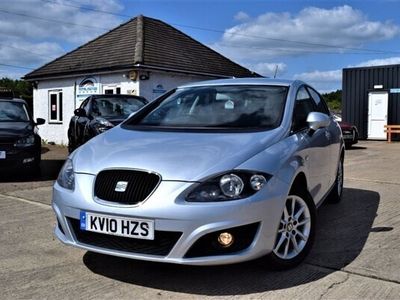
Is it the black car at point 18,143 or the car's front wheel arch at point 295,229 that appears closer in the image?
the car's front wheel arch at point 295,229

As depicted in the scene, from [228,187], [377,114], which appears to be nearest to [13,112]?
[228,187]

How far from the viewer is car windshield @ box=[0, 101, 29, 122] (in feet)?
32.1

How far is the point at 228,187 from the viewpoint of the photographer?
3396mm

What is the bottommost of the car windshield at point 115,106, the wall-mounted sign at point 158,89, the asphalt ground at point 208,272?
the asphalt ground at point 208,272

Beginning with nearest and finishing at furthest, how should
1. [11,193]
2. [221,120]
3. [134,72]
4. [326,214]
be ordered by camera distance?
[221,120]
[326,214]
[11,193]
[134,72]

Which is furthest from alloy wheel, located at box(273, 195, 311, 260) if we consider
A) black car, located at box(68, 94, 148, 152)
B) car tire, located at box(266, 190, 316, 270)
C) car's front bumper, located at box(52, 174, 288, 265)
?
black car, located at box(68, 94, 148, 152)

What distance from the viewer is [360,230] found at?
5.18 meters

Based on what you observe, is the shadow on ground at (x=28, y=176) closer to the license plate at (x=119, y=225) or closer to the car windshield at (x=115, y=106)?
the car windshield at (x=115, y=106)

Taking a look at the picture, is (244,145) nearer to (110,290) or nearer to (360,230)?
(110,290)

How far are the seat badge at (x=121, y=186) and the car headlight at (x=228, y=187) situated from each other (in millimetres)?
467

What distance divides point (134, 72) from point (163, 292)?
1431 cm

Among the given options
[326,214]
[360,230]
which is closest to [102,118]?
[326,214]

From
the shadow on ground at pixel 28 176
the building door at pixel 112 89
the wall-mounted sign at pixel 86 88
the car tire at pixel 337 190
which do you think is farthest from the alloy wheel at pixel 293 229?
the wall-mounted sign at pixel 86 88

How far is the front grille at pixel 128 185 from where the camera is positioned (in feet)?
11.2
